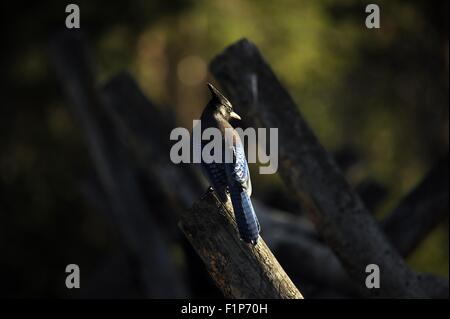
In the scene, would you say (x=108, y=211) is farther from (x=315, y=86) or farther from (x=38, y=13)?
(x=315, y=86)

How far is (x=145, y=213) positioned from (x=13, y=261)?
3.06 metres

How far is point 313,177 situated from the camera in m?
4.00

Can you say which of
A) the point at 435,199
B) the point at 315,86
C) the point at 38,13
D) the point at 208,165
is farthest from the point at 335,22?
the point at 208,165

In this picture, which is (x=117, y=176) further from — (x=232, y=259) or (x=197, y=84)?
(x=197, y=84)

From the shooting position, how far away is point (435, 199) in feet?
14.8

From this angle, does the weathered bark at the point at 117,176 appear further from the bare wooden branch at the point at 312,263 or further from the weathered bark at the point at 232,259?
the weathered bark at the point at 232,259

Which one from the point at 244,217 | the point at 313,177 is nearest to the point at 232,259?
the point at 244,217

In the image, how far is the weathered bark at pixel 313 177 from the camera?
13.0 feet

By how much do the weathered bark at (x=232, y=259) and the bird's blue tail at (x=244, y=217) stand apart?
0.13 ft

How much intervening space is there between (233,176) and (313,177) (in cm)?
100

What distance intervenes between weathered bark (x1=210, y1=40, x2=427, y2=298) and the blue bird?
1.54ft

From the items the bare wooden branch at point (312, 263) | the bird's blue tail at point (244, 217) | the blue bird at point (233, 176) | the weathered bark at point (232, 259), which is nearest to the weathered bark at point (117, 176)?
the bare wooden branch at point (312, 263)

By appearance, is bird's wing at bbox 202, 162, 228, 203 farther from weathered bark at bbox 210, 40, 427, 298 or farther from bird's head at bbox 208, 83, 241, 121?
weathered bark at bbox 210, 40, 427, 298
